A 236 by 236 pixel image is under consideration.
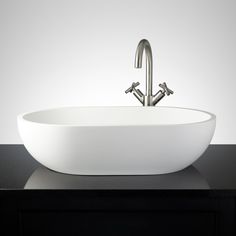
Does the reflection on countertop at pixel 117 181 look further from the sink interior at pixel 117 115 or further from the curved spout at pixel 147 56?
the curved spout at pixel 147 56

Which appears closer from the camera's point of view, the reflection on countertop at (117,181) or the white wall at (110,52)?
the reflection on countertop at (117,181)

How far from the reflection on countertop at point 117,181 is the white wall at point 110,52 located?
0.95 m

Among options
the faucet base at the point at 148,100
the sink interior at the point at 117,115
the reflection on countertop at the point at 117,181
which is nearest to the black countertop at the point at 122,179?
the reflection on countertop at the point at 117,181

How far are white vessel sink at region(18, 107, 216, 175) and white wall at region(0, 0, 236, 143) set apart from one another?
93 cm

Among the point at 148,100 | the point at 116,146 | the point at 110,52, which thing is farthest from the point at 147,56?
the point at 110,52

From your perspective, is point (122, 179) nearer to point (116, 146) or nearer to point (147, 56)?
point (116, 146)

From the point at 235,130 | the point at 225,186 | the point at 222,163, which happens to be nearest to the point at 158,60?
the point at 235,130

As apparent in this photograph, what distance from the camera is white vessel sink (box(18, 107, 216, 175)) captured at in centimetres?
90

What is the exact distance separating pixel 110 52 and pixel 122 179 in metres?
1.03

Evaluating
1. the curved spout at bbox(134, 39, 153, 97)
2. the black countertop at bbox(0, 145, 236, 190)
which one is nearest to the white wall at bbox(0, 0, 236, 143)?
the curved spout at bbox(134, 39, 153, 97)

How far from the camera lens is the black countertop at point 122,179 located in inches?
35.0

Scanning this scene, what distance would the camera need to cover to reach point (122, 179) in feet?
3.09

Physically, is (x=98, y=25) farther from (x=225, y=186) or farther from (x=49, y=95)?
(x=225, y=186)

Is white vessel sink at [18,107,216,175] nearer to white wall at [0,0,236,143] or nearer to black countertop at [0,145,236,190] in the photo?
black countertop at [0,145,236,190]
